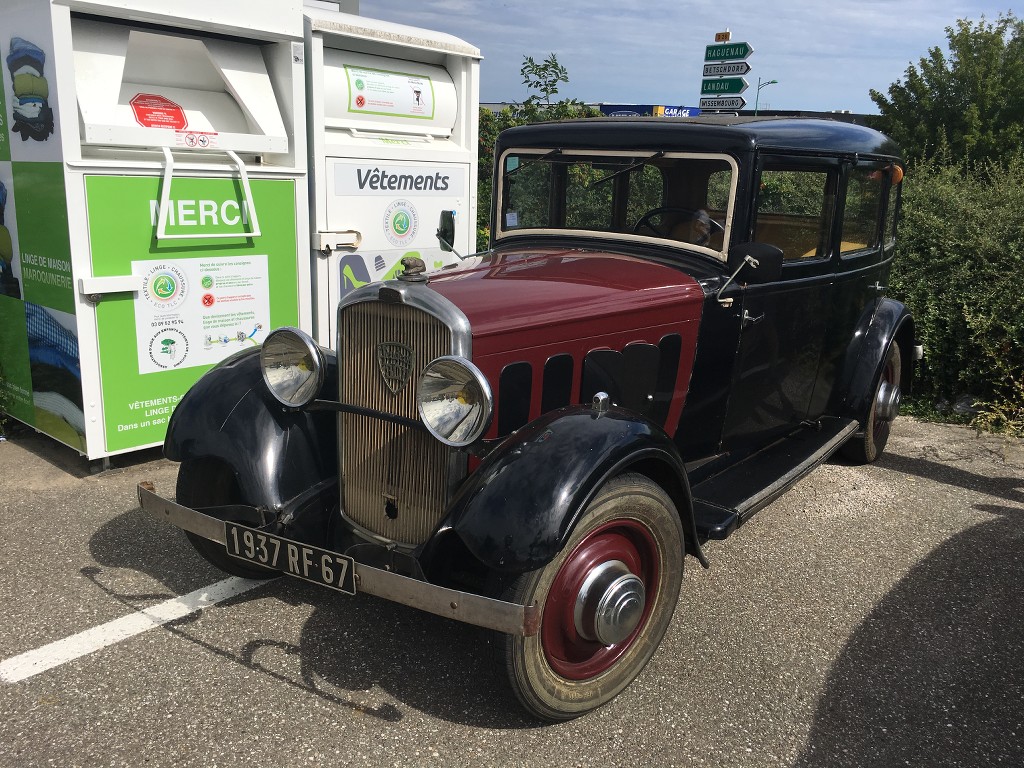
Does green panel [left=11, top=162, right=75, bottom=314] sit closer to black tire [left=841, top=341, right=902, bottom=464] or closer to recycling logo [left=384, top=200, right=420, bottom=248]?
recycling logo [left=384, top=200, right=420, bottom=248]

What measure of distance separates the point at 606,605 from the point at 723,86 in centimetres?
720

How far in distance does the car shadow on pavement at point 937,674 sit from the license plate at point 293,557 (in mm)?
1503

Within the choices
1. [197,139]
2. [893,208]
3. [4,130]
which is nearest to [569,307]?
[197,139]

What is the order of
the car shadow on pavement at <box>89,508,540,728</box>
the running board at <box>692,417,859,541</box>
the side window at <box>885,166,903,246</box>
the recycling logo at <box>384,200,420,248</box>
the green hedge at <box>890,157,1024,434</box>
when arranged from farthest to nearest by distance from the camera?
the green hedge at <box>890,157,1024,434</box> < the recycling logo at <box>384,200,420,248</box> < the side window at <box>885,166,903,246</box> < the running board at <box>692,417,859,541</box> < the car shadow on pavement at <box>89,508,540,728</box>

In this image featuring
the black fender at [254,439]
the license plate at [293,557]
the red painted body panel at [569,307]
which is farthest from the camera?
the black fender at [254,439]

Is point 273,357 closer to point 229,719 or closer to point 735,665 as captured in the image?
point 229,719

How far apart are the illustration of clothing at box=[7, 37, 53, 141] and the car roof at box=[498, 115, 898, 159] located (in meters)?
2.31

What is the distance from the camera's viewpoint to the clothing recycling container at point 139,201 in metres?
4.32

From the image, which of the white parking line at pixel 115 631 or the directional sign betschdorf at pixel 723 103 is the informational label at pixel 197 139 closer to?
the white parking line at pixel 115 631

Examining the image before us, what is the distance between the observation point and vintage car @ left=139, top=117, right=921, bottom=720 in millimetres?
2584

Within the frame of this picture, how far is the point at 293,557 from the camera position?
8.73 feet

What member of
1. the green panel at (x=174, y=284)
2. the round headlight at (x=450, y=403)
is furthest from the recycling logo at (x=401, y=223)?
the round headlight at (x=450, y=403)

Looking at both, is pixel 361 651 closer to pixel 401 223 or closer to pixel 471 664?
pixel 471 664

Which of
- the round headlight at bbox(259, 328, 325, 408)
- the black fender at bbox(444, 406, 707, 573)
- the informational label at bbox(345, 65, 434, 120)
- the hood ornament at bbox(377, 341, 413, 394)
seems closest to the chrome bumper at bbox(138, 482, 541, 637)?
the black fender at bbox(444, 406, 707, 573)
